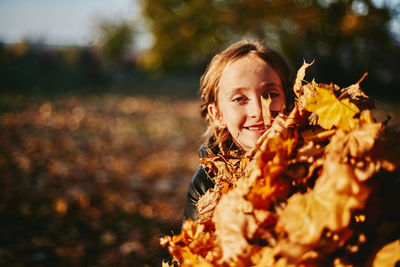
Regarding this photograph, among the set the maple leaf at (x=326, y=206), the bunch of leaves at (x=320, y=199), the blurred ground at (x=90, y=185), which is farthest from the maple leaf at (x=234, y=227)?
the blurred ground at (x=90, y=185)

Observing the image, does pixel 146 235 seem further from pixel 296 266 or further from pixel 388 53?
pixel 388 53

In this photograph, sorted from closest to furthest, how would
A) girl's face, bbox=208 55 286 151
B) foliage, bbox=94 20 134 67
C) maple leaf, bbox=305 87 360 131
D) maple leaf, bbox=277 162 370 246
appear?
maple leaf, bbox=277 162 370 246 → maple leaf, bbox=305 87 360 131 → girl's face, bbox=208 55 286 151 → foliage, bbox=94 20 134 67

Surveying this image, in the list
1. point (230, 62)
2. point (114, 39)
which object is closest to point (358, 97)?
point (230, 62)

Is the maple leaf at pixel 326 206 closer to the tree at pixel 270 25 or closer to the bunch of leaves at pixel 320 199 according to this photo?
the bunch of leaves at pixel 320 199

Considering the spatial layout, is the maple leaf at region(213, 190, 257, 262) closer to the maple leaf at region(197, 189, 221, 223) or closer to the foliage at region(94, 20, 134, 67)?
the maple leaf at region(197, 189, 221, 223)

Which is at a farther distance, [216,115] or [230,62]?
[216,115]

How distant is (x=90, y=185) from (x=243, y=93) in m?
3.43

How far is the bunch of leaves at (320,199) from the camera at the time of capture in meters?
0.61

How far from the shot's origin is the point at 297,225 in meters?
0.64

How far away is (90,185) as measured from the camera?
4.07 meters

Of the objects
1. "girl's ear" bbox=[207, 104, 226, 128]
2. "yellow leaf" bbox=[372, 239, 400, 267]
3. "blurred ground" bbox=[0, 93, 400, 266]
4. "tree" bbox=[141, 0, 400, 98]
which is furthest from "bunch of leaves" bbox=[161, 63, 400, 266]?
"tree" bbox=[141, 0, 400, 98]

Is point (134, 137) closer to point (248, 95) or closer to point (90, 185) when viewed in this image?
point (90, 185)

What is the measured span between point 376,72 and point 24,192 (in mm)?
16186

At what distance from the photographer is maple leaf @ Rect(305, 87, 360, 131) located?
0.73 m
